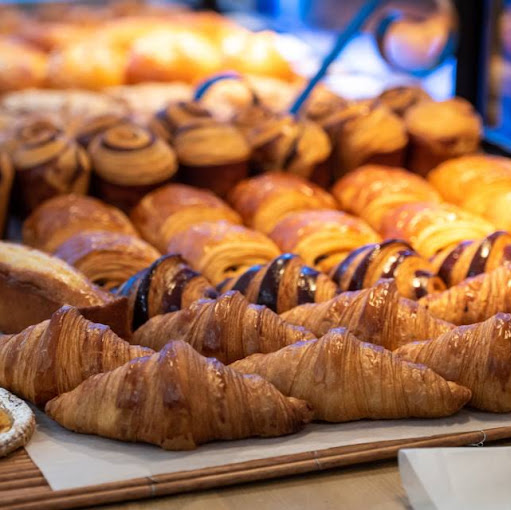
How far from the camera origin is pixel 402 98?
284cm

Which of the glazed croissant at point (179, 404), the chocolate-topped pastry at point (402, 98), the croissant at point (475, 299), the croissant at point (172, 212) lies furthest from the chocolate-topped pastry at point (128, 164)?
the glazed croissant at point (179, 404)

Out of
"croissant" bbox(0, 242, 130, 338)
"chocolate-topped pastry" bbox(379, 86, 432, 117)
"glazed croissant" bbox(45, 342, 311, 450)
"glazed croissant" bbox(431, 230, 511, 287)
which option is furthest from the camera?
"chocolate-topped pastry" bbox(379, 86, 432, 117)

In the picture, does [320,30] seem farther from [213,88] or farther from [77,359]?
[77,359]

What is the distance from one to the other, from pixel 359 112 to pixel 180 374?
147 centimetres

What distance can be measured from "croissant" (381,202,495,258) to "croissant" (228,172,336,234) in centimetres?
22

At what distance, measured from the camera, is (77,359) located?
1398mm

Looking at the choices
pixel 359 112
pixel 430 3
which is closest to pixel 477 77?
pixel 430 3

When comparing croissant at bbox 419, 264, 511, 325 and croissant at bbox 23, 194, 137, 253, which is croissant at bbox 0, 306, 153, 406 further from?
croissant at bbox 23, 194, 137, 253

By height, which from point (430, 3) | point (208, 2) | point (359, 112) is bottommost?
point (208, 2)

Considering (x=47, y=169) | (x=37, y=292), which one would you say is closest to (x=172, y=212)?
(x=47, y=169)

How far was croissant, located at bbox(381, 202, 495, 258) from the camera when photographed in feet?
6.66

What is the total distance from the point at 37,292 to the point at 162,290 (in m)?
0.22

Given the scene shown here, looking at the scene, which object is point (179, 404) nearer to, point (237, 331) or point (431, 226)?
point (237, 331)

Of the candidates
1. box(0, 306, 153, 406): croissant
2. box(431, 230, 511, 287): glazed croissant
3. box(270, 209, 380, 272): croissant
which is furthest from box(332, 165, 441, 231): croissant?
box(0, 306, 153, 406): croissant
